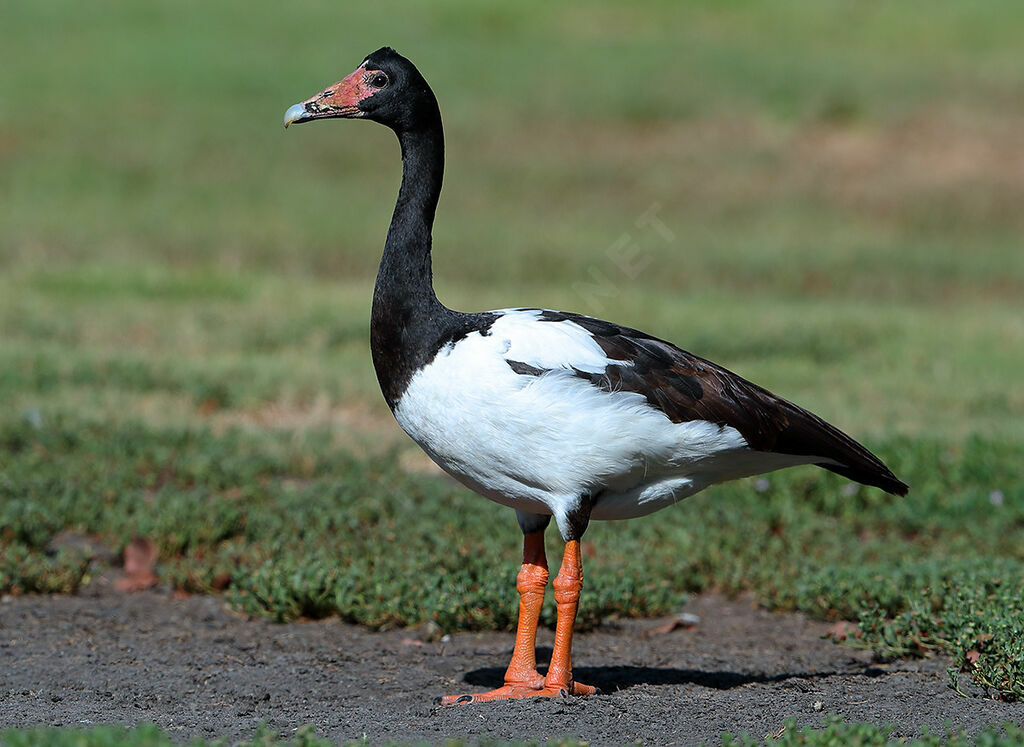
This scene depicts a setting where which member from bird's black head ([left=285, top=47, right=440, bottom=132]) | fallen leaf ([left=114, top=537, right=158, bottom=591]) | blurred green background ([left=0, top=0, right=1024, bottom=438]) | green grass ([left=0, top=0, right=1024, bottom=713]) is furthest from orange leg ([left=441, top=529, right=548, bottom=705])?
blurred green background ([left=0, top=0, right=1024, bottom=438])

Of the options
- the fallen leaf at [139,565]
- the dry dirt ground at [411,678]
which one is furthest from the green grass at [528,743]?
the fallen leaf at [139,565]

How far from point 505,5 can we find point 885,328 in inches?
738

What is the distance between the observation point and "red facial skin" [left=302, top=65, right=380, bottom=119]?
5305 millimetres

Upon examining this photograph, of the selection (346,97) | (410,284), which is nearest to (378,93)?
(346,97)

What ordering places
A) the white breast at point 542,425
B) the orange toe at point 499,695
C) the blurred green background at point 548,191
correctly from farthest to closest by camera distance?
the blurred green background at point 548,191, the orange toe at point 499,695, the white breast at point 542,425

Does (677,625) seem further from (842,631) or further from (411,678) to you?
(411,678)

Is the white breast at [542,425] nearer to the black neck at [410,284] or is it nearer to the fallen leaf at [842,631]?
the black neck at [410,284]

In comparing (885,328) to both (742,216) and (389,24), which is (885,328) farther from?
(389,24)

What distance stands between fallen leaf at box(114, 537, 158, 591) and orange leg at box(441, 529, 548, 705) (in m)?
2.38

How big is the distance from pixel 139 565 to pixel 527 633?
2636mm

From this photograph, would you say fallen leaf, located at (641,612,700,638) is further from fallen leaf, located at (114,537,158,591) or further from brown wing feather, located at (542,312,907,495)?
fallen leaf, located at (114,537,158,591)

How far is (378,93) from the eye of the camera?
5383 millimetres

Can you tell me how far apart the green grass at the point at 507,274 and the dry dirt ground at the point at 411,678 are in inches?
6.6

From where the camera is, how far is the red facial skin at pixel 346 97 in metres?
5.30
